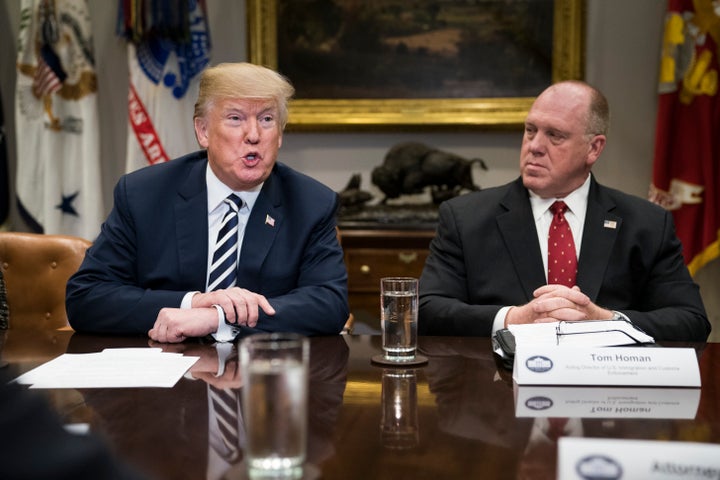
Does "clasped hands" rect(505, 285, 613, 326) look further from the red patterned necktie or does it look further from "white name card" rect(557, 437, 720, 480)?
"white name card" rect(557, 437, 720, 480)

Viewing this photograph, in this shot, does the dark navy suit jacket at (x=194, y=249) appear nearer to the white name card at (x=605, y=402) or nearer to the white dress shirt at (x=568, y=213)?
the white dress shirt at (x=568, y=213)

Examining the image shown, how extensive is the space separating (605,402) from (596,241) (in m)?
1.24

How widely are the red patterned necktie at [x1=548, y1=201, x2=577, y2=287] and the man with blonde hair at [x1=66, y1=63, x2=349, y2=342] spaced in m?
0.69

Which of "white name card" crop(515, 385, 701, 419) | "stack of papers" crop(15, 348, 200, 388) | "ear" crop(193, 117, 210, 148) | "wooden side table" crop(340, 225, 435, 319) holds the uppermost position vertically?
"ear" crop(193, 117, 210, 148)

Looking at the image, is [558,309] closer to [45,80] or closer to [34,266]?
[34,266]

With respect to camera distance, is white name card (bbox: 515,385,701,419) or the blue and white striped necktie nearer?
white name card (bbox: 515,385,701,419)

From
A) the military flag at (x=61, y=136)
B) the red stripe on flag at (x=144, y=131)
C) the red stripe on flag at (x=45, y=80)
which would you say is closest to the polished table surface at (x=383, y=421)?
the red stripe on flag at (x=144, y=131)

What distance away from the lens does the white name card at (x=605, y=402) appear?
1.46 metres

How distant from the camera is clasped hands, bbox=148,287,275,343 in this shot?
2.09m

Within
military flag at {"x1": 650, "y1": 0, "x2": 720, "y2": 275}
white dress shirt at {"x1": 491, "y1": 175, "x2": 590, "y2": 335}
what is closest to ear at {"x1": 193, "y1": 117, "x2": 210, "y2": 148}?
white dress shirt at {"x1": 491, "y1": 175, "x2": 590, "y2": 335}

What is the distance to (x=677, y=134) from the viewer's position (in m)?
4.57

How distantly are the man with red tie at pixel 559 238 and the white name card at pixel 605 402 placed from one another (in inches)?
35.0

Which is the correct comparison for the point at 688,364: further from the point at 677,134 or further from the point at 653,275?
the point at 677,134

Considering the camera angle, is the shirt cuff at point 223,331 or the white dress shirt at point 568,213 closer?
the shirt cuff at point 223,331
